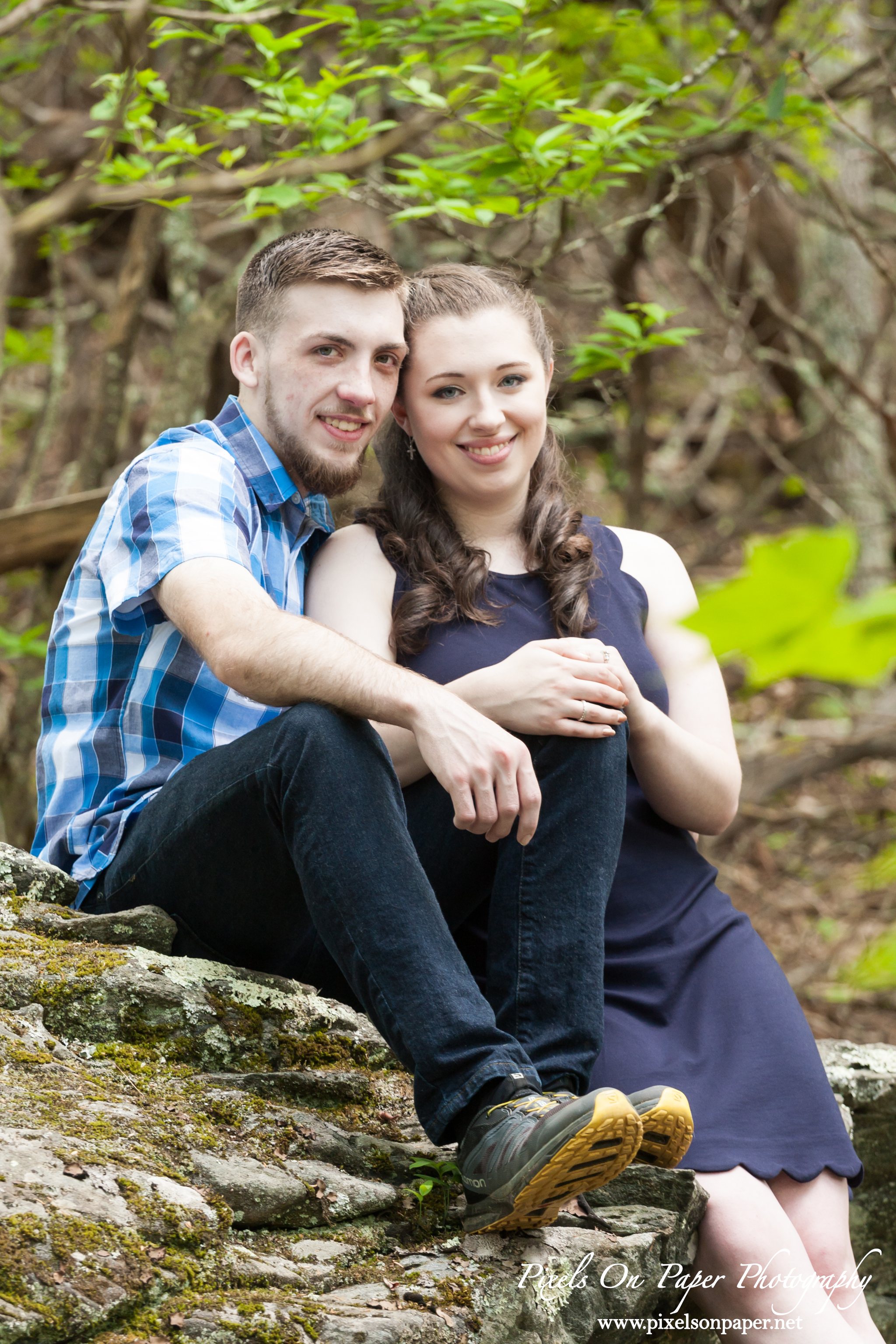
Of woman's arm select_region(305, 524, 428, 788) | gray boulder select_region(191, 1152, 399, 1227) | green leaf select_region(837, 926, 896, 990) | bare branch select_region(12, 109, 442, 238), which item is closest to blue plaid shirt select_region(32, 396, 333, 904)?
woman's arm select_region(305, 524, 428, 788)

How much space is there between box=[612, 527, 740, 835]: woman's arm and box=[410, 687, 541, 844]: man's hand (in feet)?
1.03

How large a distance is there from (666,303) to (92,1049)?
503 centimetres

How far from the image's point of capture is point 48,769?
2.11m

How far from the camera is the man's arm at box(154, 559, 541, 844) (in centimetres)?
175

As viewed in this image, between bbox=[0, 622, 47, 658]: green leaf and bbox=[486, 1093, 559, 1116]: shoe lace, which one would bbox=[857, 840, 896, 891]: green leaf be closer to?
bbox=[486, 1093, 559, 1116]: shoe lace

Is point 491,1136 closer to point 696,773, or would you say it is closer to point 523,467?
point 696,773

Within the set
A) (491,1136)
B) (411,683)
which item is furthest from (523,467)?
(491,1136)

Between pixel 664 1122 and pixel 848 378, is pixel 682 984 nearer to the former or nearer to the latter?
pixel 664 1122

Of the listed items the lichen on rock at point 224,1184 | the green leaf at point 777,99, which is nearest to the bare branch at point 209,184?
the green leaf at point 777,99

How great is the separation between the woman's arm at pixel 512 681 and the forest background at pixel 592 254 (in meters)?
0.70

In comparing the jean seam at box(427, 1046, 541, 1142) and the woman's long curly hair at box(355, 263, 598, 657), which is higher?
the woman's long curly hair at box(355, 263, 598, 657)

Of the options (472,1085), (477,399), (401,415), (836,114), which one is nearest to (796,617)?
(472,1085)

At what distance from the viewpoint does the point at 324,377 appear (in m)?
2.21

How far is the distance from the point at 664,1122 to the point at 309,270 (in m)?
1.59
